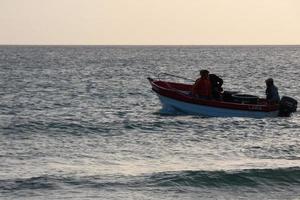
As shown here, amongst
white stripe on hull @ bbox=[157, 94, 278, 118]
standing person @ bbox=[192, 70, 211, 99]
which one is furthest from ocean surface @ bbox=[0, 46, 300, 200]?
standing person @ bbox=[192, 70, 211, 99]

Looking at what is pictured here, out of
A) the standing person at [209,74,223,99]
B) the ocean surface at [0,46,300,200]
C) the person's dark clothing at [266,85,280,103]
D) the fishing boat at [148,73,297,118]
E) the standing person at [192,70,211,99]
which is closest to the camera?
the ocean surface at [0,46,300,200]

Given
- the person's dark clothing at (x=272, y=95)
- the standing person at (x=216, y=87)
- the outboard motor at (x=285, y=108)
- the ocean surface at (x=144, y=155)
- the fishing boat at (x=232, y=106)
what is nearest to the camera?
the ocean surface at (x=144, y=155)

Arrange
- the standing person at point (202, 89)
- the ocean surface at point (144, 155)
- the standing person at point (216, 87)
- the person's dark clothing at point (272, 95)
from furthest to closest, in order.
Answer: the person's dark clothing at point (272, 95), the standing person at point (216, 87), the standing person at point (202, 89), the ocean surface at point (144, 155)

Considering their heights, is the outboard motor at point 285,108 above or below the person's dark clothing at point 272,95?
below

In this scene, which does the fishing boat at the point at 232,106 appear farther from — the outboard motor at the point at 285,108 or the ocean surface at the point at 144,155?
the ocean surface at the point at 144,155

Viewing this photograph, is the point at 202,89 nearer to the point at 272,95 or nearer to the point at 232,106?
the point at 232,106

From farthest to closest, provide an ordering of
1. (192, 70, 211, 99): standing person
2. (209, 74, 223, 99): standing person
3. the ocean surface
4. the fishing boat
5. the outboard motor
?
1. the outboard motor
2. the fishing boat
3. (209, 74, 223, 99): standing person
4. (192, 70, 211, 99): standing person
5. the ocean surface

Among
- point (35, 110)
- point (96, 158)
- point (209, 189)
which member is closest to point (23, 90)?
point (35, 110)

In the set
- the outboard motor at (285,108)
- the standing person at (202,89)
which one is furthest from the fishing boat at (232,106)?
the standing person at (202,89)

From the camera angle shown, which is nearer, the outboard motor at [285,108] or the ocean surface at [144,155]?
the ocean surface at [144,155]

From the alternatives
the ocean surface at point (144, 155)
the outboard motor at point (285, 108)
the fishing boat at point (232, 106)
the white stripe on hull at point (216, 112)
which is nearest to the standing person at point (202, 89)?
the fishing boat at point (232, 106)

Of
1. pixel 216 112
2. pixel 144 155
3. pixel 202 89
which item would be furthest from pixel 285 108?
pixel 144 155

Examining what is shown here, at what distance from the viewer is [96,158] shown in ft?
59.6

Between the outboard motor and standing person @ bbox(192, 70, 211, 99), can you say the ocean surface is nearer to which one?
the outboard motor
